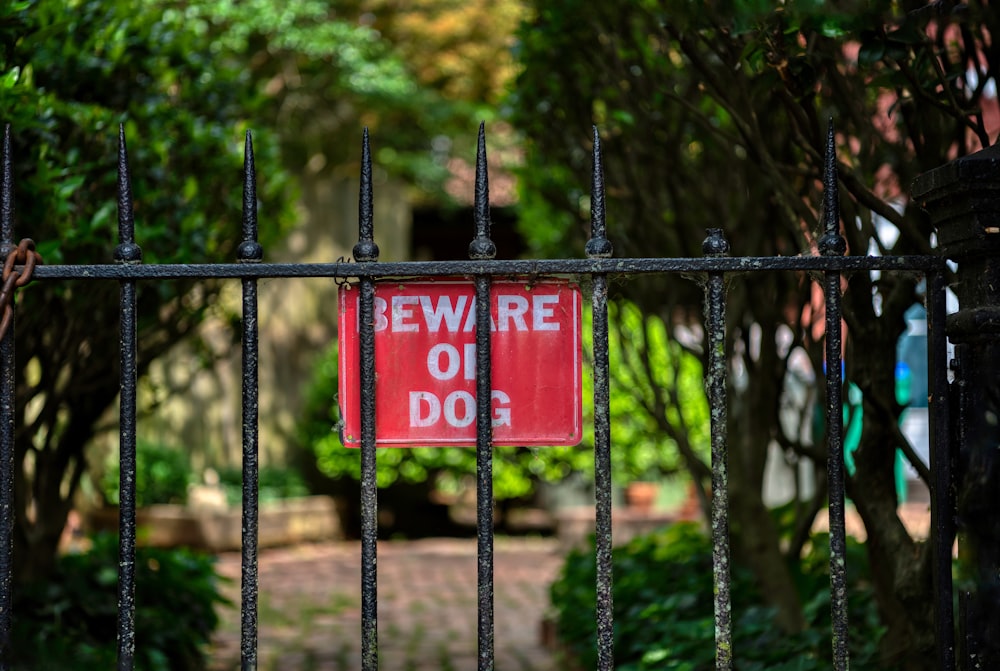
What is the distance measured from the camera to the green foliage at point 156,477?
11714 millimetres

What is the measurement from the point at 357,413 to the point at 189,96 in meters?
3.06

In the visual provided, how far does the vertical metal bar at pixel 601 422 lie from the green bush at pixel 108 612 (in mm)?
2465

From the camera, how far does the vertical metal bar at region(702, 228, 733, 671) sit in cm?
270

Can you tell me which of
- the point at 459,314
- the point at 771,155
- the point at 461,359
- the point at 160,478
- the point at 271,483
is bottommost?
the point at 271,483

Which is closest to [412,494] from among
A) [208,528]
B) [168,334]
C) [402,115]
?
[208,528]

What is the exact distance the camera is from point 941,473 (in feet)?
8.86

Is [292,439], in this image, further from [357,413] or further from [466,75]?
[357,413]

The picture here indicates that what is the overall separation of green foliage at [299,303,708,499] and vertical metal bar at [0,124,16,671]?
26.0ft

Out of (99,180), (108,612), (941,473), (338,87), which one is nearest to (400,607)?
(108,612)

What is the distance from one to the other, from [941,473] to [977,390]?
8.3 inches

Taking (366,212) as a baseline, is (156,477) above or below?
below

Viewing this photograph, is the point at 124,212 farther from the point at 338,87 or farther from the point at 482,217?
the point at 338,87

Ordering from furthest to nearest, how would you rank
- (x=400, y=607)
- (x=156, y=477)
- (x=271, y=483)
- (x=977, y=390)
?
(x=271, y=483) → (x=156, y=477) → (x=400, y=607) → (x=977, y=390)

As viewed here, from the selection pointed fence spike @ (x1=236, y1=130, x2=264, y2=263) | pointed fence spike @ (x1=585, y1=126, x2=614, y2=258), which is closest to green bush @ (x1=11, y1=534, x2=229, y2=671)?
pointed fence spike @ (x1=236, y1=130, x2=264, y2=263)
